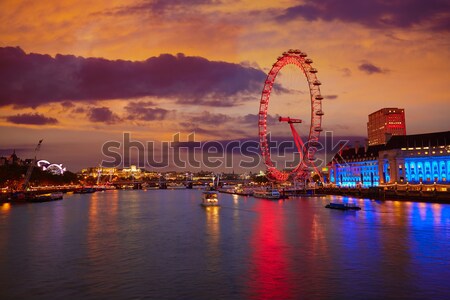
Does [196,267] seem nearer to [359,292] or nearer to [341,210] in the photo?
[359,292]

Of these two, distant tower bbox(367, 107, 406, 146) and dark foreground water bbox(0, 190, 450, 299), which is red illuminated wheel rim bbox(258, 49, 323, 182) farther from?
distant tower bbox(367, 107, 406, 146)

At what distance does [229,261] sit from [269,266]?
269 cm

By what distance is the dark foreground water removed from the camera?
21.0 metres

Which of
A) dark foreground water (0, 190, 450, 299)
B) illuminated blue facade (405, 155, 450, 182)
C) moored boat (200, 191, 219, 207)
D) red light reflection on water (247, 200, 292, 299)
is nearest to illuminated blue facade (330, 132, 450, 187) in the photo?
illuminated blue facade (405, 155, 450, 182)

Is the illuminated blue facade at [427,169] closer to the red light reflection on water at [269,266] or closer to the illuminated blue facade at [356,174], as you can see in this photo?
the illuminated blue facade at [356,174]

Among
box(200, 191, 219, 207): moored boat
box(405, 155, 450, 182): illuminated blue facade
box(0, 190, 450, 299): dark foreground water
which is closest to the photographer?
box(0, 190, 450, 299): dark foreground water

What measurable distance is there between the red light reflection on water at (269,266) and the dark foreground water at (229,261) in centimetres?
5

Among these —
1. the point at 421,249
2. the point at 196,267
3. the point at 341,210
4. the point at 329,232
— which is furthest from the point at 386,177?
the point at 196,267

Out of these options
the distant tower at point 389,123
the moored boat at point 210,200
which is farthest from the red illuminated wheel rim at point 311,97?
the distant tower at point 389,123

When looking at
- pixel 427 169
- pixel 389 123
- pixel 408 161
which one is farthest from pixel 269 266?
pixel 389 123

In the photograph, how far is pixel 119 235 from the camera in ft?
129

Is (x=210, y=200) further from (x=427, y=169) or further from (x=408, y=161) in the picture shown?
(x=408, y=161)

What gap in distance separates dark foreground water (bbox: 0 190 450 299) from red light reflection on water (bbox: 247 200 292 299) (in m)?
0.05

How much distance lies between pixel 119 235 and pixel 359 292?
2386cm
